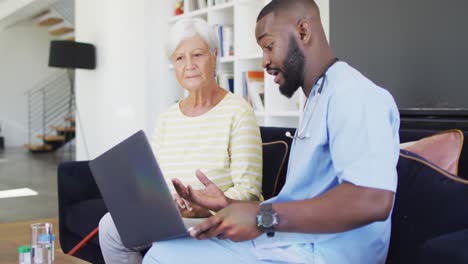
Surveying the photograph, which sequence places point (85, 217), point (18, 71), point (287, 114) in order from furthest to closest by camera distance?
point (18, 71)
point (287, 114)
point (85, 217)

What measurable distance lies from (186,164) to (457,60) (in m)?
1.78

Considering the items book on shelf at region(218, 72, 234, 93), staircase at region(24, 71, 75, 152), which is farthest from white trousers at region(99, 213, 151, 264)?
staircase at region(24, 71, 75, 152)

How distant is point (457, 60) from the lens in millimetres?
3094

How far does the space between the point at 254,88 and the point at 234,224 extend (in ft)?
11.6

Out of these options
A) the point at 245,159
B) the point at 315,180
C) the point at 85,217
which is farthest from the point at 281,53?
the point at 85,217

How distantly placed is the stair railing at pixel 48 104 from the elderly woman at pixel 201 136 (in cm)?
1268

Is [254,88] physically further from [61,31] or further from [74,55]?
[61,31]

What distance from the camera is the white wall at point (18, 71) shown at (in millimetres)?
14070

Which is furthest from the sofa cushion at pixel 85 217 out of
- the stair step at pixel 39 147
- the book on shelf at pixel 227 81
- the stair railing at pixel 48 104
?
the stair railing at pixel 48 104

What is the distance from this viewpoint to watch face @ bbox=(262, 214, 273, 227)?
1227mm

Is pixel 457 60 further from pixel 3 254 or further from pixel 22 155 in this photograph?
pixel 22 155

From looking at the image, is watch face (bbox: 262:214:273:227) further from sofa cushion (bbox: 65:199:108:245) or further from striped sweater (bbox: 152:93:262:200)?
sofa cushion (bbox: 65:199:108:245)

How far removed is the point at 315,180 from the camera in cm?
136

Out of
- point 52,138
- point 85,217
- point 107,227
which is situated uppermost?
point 107,227
